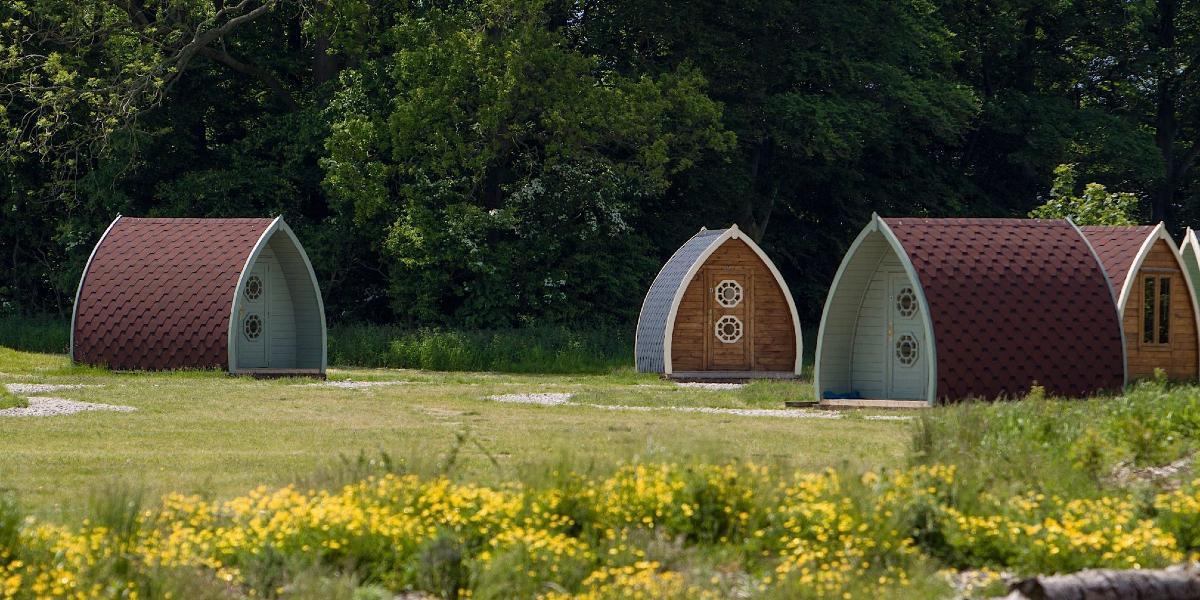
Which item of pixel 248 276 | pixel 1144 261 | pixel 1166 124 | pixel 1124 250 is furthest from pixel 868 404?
pixel 1166 124

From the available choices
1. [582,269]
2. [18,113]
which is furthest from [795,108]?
[18,113]

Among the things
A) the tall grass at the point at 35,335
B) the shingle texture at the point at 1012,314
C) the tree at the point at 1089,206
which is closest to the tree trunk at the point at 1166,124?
the tree at the point at 1089,206

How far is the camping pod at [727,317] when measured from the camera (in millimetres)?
29312

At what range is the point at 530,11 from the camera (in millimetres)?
34469

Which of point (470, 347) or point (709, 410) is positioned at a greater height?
point (470, 347)

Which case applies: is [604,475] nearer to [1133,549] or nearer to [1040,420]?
[1133,549]

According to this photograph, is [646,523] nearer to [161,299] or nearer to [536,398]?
[536,398]

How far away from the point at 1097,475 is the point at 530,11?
25155 mm

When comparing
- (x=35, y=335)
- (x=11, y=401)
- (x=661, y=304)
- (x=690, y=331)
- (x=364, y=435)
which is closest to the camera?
(x=364, y=435)

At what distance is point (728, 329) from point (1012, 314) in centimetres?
951

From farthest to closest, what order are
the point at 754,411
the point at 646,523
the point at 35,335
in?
the point at 35,335 → the point at 754,411 → the point at 646,523

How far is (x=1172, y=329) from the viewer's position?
90.9 feet

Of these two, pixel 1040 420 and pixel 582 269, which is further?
pixel 582 269

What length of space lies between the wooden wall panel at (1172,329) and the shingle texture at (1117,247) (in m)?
0.59
